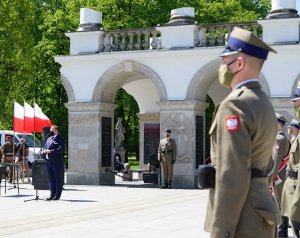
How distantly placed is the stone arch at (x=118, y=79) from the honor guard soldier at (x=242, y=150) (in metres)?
18.5

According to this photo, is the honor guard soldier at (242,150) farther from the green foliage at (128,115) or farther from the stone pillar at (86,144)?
the green foliage at (128,115)

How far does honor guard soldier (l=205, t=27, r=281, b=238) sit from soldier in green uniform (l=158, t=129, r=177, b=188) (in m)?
17.3

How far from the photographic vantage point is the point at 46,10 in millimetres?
48531

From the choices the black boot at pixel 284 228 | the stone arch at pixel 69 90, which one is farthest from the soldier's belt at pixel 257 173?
the stone arch at pixel 69 90

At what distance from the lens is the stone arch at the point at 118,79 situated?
75.9 ft

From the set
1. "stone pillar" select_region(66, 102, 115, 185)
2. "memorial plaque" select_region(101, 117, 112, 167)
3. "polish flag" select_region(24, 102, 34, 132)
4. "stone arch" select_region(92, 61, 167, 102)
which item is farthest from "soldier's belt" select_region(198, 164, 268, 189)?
"memorial plaque" select_region(101, 117, 112, 167)

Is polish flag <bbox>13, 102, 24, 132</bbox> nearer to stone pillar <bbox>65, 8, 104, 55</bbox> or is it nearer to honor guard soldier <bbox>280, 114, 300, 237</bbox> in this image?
stone pillar <bbox>65, 8, 104, 55</bbox>

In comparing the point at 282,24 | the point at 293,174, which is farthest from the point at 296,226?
the point at 282,24

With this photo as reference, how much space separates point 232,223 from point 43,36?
4121cm

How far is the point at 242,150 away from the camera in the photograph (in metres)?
4.06

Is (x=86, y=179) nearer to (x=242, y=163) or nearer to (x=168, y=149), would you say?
(x=168, y=149)

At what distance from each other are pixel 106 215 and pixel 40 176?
4.66 m

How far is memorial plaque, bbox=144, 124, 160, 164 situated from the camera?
28.4 metres

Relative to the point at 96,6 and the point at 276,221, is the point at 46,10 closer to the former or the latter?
the point at 96,6
